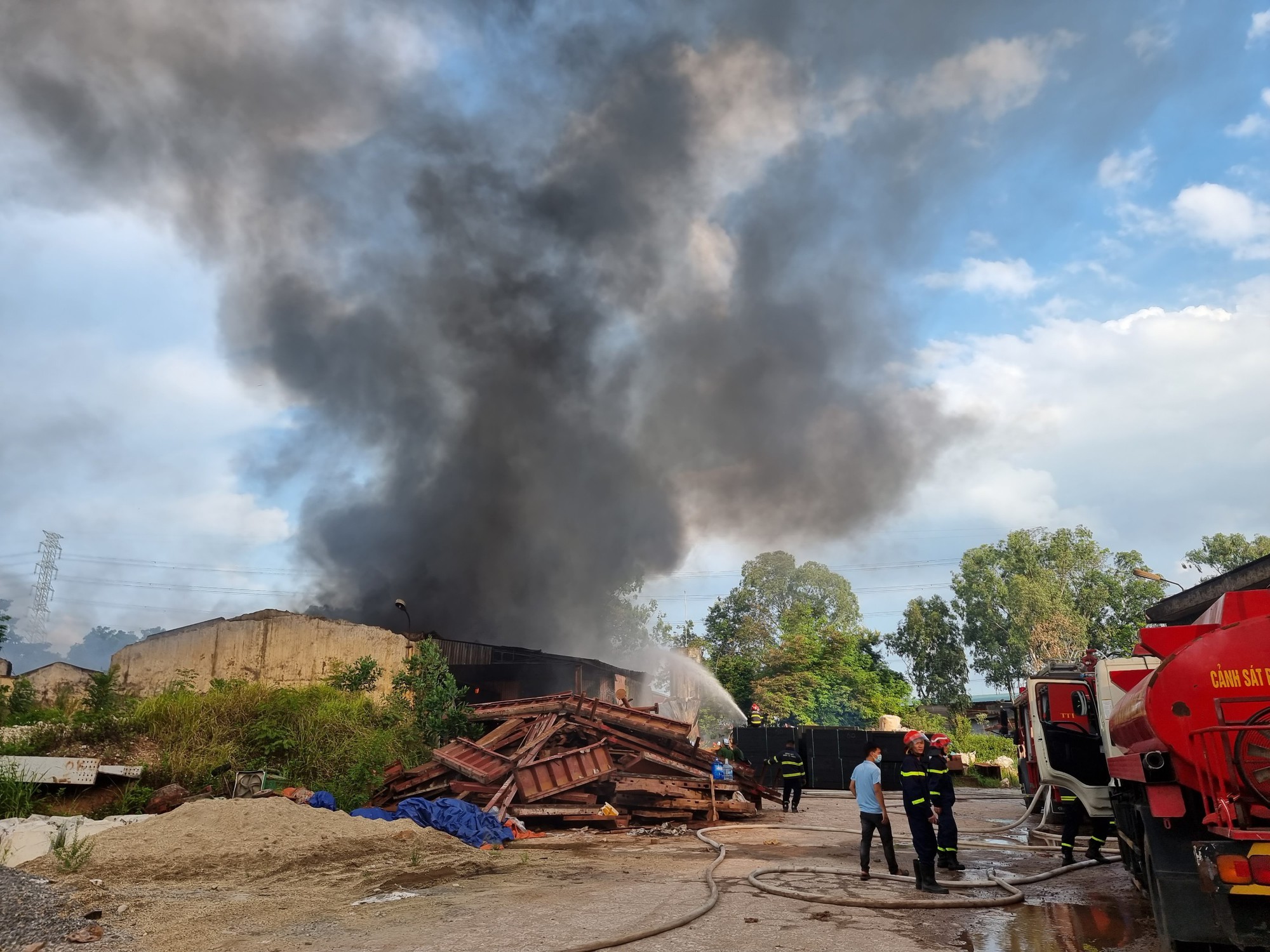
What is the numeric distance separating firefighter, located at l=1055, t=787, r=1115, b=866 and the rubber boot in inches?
99.0

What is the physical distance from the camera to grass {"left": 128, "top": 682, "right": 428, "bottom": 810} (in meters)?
14.5

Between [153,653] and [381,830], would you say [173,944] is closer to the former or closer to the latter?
[381,830]

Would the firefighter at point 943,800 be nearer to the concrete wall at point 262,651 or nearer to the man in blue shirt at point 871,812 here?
the man in blue shirt at point 871,812

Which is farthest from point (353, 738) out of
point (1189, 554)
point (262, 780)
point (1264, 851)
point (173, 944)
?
point (1189, 554)

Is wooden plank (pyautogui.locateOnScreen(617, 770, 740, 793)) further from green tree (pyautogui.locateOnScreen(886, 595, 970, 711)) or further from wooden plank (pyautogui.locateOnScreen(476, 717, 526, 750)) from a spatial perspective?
green tree (pyautogui.locateOnScreen(886, 595, 970, 711))

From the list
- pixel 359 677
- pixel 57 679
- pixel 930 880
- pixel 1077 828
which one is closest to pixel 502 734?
pixel 930 880

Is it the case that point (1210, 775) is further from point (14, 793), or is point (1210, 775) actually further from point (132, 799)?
point (132, 799)

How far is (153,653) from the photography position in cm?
2678

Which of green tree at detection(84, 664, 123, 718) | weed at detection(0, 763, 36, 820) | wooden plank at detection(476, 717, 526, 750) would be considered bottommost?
weed at detection(0, 763, 36, 820)

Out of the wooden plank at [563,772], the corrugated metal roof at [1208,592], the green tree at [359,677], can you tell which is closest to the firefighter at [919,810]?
the wooden plank at [563,772]

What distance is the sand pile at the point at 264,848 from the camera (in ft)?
28.0

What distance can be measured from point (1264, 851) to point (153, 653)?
1192 inches

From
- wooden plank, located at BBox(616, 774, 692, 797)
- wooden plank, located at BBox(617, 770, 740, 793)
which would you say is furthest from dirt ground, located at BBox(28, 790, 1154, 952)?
wooden plank, located at BBox(617, 770, 740, 793)

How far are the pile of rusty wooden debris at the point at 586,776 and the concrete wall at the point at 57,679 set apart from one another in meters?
17.1
